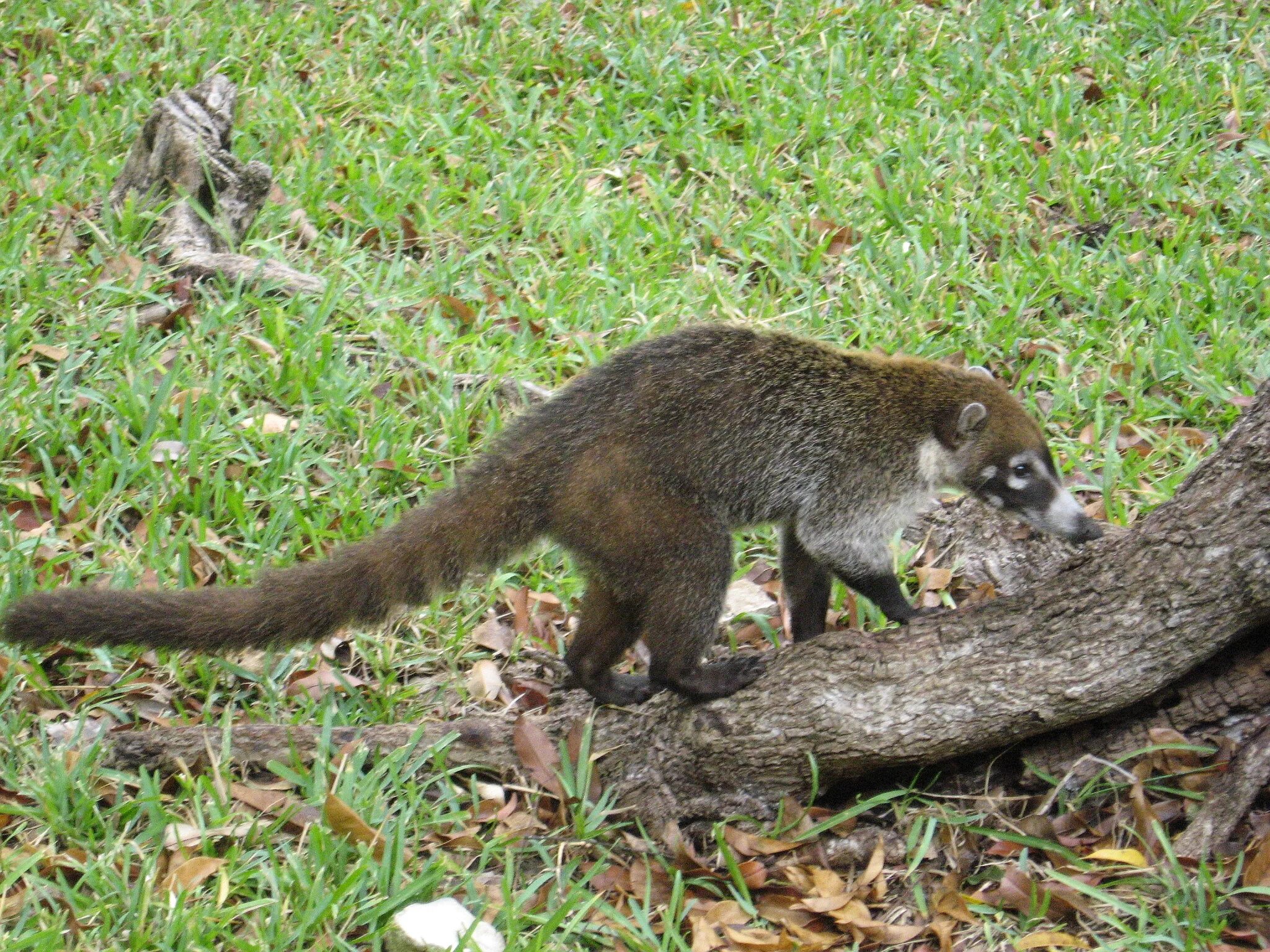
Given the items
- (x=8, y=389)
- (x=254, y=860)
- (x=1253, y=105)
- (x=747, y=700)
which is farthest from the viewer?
(x=1253, y=105)

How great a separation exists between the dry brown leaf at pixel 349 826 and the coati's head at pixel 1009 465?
2201 mm

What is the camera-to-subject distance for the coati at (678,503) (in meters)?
3.78

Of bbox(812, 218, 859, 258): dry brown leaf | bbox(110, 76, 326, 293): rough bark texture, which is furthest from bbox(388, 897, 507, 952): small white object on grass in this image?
bbox(812, 218, 859, 258): dry brown leaf

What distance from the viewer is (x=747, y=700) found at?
3863 millimetres

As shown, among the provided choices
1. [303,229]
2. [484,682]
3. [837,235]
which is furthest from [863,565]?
[303,229]

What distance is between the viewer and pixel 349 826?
3561 mm

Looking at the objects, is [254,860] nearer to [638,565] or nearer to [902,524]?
[638,565]

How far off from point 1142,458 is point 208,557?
11.8 feet

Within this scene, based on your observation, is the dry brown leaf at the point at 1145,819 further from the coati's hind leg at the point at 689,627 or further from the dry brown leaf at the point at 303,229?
the dry brown leaf at the point at 303,229

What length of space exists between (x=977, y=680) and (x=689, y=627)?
0.86 m

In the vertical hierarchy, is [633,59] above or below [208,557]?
above

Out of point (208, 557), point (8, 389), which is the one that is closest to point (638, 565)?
point (208, 557)

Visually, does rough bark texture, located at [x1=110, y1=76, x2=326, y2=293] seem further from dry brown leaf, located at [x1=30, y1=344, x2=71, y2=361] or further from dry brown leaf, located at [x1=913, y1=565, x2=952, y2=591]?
dry brown leaf, located at [x1=913, y1=565, x2=952, y2=591]

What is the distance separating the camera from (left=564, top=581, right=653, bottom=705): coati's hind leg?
417cm
